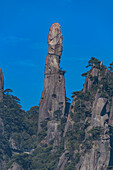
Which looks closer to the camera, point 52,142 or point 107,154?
point 107,154

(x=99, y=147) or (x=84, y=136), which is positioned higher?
(x=84, y=136)

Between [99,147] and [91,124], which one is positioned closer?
[99,147]

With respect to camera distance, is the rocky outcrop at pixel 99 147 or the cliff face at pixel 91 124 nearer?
the rocky outcrop at pixel 99 147

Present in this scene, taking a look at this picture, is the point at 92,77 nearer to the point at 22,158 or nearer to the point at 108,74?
the point at 108,74

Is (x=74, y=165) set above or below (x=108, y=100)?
below

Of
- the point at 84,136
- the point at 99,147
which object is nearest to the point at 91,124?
the point at 84,136

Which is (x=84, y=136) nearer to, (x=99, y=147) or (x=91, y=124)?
(x=91, y=124)

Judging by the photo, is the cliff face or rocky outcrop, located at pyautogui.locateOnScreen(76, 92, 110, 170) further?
the cliff face

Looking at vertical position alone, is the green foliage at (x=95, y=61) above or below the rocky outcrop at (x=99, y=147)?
above

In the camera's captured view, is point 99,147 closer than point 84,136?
Yes

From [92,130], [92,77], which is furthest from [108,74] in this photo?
[92,130]

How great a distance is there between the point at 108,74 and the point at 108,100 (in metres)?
7.99

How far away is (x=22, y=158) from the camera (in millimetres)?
194125

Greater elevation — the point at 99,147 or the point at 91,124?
the point at 91,124
